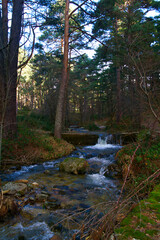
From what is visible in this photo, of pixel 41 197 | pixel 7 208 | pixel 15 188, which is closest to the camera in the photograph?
pixel 7 208

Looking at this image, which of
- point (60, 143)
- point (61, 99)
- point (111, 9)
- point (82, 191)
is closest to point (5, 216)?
point (82, 191)

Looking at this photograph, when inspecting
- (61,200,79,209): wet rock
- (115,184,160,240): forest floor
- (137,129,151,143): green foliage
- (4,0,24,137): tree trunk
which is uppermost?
(4,0,24,137): tree trunk

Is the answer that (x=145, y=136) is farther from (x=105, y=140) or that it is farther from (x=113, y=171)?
(x=105, y=140)

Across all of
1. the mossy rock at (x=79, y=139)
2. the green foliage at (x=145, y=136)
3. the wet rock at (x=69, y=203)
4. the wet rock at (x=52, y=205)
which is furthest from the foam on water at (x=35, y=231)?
the mossy rock at (x=79, y=139)

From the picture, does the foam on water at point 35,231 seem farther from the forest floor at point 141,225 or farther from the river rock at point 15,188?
the forest floor at point 141,225

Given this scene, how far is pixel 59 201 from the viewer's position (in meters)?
4.52

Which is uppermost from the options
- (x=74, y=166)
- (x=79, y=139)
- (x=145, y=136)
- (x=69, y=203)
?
(x=145, y=136)

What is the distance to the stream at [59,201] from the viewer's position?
A: 3197 millimetres

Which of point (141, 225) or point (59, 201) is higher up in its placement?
point (141, 225)

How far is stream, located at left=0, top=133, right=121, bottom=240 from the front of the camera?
10.5 ft

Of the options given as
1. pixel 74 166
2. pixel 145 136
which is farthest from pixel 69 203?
pixel 145 136

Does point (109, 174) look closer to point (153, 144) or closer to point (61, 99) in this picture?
point (153, 144)

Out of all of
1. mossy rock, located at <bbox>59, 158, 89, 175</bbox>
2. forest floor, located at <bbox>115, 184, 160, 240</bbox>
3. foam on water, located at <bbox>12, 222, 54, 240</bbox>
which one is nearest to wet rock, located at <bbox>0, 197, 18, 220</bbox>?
foam on water, located at <bbox>12, 222, 54, 240</bbox>

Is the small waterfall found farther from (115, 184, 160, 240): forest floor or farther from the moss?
the moss
